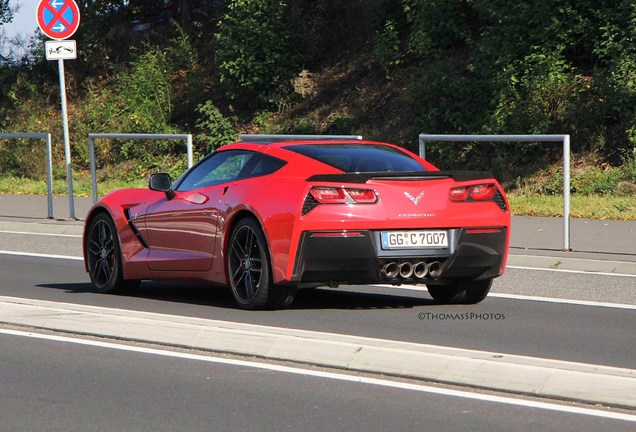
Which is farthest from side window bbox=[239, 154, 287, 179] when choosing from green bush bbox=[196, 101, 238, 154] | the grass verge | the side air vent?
green bush bbox=[196, 101, 238, 154]

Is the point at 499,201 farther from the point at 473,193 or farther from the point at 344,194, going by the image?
the point at 344,194

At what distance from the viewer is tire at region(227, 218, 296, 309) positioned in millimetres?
10266

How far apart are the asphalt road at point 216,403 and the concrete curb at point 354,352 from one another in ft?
0.93

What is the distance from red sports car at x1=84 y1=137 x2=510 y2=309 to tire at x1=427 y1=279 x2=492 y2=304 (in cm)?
1

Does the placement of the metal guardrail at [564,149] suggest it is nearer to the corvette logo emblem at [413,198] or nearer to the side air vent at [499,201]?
the side air vent at [499,201]

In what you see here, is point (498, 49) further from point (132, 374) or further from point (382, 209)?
point (132, 374)

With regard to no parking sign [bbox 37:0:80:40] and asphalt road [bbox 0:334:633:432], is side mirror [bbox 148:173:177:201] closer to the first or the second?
asphalt road [bbox 0:334:633:432]

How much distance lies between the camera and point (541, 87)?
22234mm

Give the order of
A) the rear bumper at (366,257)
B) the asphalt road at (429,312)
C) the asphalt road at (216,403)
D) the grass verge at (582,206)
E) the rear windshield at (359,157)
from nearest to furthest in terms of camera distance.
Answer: the asphalt road at (216,403) → the asphalt road at (429,312) → the rear bumper at (366,257) → the rear windshield at (359,157) → the grass verge at (582,206)

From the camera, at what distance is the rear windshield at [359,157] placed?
34.9ft

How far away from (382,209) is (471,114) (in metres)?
13.8

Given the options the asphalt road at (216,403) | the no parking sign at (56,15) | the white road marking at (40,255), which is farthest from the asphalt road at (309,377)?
the no parking sign at (56,15)

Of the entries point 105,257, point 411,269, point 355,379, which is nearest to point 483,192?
point 411,269

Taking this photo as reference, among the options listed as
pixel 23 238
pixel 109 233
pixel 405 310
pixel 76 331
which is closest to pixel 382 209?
Result: pixel 405 310
